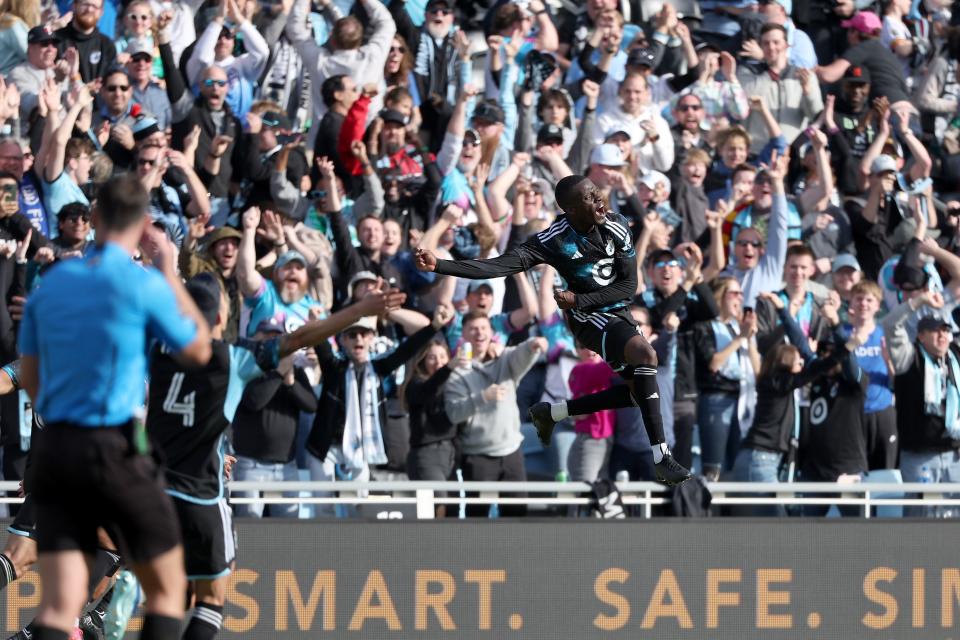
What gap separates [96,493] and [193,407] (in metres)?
2.02

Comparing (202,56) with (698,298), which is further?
(202,56)

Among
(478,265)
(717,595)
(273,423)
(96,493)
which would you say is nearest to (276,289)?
(273,423)

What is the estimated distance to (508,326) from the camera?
13492 millimetres

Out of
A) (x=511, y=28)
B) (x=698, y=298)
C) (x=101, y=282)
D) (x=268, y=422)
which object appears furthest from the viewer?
(x=511, y=28)

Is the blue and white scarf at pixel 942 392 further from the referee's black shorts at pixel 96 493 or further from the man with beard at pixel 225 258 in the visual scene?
the referee's black shorts at pixel 96 493

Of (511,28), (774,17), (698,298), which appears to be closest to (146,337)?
(698,298)

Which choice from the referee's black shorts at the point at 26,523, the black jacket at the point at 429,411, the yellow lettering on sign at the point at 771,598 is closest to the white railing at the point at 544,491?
the black jacket at the point at 429,411

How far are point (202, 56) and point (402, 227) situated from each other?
218 centimetres

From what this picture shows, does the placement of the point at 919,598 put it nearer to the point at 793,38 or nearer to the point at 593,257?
the point at 593,257

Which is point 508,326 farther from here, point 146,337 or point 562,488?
point 146,337

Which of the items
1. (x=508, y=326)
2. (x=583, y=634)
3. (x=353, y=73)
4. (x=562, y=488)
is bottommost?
(x=583, y=634)

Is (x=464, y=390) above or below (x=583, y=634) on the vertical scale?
above

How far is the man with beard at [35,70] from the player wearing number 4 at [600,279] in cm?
500

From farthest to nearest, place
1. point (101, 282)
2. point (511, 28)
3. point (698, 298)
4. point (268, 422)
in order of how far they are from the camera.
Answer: point (511, 28) < point (698, 298) < point (268, 422) < point (101, 282)
